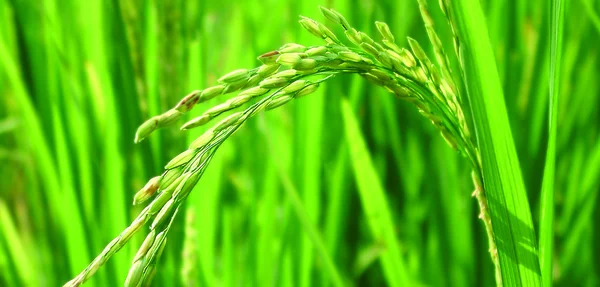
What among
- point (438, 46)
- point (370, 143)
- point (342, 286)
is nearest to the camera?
point (438, 46)

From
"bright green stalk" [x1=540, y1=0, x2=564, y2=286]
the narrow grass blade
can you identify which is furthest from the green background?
"bright green stalk" [x1=540, y1=0, x2=564, y2=286]

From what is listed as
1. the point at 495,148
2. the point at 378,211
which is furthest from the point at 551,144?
the point at 378,211

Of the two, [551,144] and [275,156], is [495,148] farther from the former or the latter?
[275,156]

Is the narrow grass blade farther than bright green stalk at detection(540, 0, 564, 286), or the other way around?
the narrow grass blade

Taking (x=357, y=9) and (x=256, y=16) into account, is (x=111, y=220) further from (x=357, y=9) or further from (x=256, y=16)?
(x=256, y=16)

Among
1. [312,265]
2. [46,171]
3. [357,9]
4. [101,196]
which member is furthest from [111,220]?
[357,9]

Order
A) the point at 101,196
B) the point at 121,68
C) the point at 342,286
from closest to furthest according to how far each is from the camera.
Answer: the point at 342,286, the point at 121,68, the point at 101,196

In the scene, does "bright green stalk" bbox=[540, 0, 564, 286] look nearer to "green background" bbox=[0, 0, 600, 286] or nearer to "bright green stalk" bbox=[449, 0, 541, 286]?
"bright green stalk" bbox=[449, 0, 541, 286]

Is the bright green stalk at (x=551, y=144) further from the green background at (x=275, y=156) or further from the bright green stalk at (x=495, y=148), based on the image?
the green background at (x=275, y=156)
